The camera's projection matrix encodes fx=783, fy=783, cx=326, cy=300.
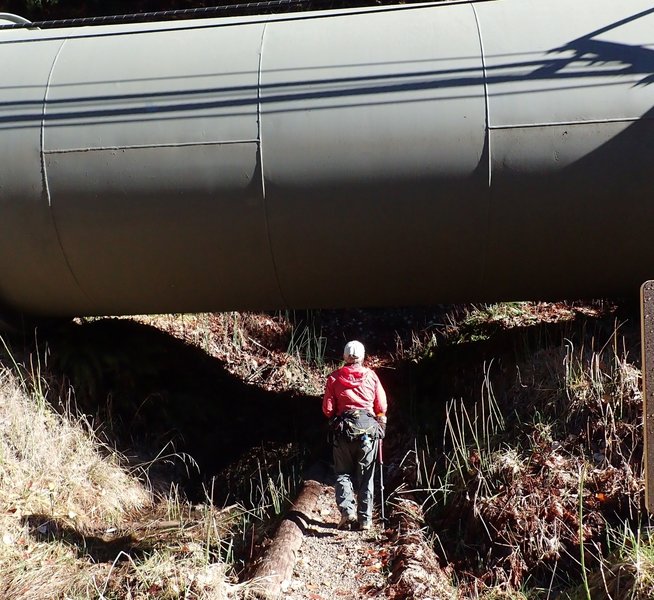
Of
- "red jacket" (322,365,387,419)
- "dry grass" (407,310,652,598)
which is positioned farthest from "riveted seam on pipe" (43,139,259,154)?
"dry grass" (407,310,652,598)

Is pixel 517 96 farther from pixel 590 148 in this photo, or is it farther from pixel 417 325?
pixel 417 325

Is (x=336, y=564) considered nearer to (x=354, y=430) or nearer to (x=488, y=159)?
(x=354, y=430)

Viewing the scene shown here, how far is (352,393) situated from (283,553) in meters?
1.50

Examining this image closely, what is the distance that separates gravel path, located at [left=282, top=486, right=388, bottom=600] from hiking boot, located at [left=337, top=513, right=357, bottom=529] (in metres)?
0.07

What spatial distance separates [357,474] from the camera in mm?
6875

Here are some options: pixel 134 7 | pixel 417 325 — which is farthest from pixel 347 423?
pixel 134 7

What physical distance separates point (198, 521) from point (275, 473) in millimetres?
1985

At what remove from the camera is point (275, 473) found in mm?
8414

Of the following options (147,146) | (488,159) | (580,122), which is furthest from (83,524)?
(580,122)

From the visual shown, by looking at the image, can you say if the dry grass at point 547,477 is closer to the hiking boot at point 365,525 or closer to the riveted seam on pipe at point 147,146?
the hiking boot at point 365,525

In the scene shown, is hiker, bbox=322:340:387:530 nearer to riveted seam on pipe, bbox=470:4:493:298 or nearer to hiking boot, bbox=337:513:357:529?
hiking boot, bbox=337:513:357:529

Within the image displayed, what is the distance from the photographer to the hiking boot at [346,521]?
661cm

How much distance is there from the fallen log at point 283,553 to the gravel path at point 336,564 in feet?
0.23

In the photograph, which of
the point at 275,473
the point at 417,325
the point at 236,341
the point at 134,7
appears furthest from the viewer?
the point at 134,7
